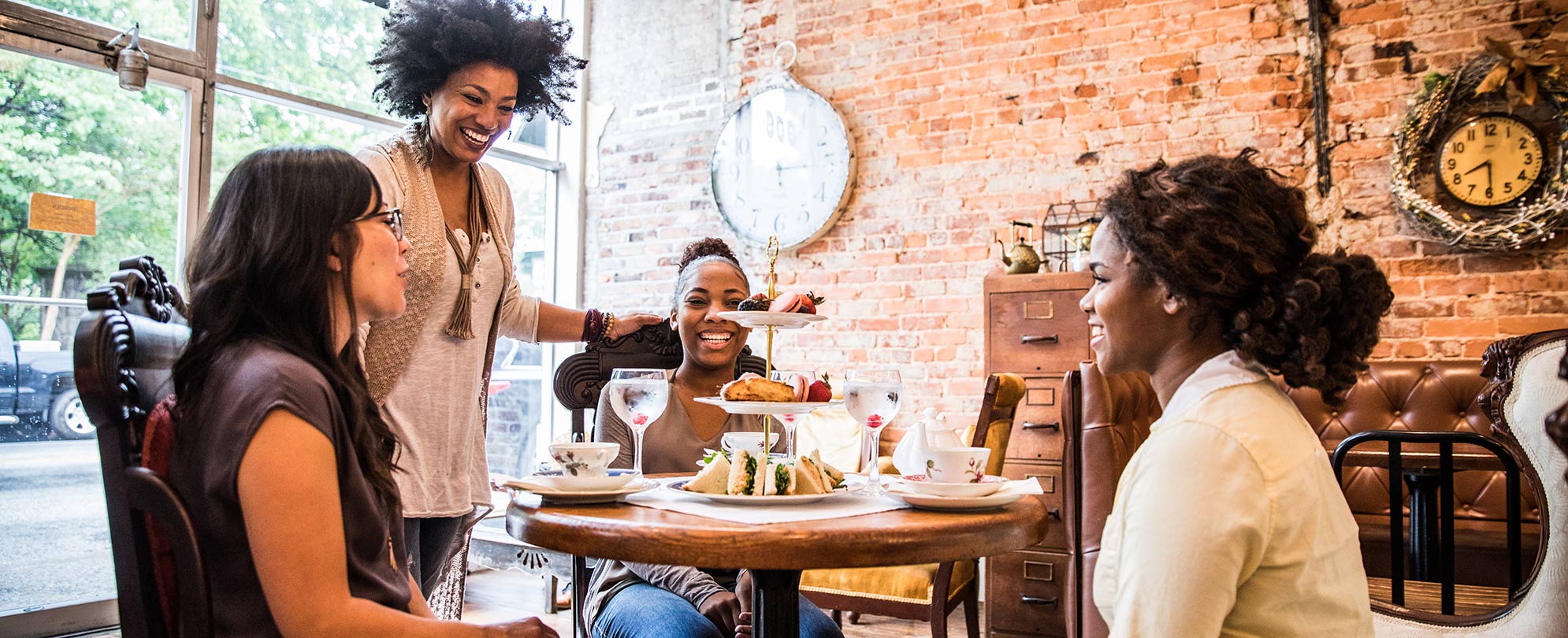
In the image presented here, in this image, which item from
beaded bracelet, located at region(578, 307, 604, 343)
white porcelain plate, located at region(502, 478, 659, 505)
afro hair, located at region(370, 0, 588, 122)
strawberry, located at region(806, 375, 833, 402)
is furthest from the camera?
beaded bracelet, located at region(578, 307, 604, 343)

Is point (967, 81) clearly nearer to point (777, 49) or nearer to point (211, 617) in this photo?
point (777, 49)

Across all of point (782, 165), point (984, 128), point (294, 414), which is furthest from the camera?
point (782, 165)

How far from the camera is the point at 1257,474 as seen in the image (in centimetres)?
103

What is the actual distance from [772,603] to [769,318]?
500mm

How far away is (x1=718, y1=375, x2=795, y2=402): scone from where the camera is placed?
67.1 inches

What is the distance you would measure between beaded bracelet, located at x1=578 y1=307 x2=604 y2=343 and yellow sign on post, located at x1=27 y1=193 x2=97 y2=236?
8.10ft

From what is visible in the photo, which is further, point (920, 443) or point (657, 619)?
point (920, 443)

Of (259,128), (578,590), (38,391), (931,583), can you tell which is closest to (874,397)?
(578,590)

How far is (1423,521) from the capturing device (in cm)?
278

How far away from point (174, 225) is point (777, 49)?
9.69ft

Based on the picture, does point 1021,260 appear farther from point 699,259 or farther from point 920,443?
point 920,443

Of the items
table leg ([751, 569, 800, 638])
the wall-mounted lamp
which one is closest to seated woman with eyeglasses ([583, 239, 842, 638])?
table leg ([751, 569, 800, 638])

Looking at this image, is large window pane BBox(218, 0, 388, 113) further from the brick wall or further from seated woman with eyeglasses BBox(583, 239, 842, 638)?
seated woman with eyeglasses BBox(583, 239, 842, 638)

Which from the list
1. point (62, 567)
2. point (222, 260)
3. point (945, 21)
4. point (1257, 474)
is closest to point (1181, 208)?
point (1257, 474)
